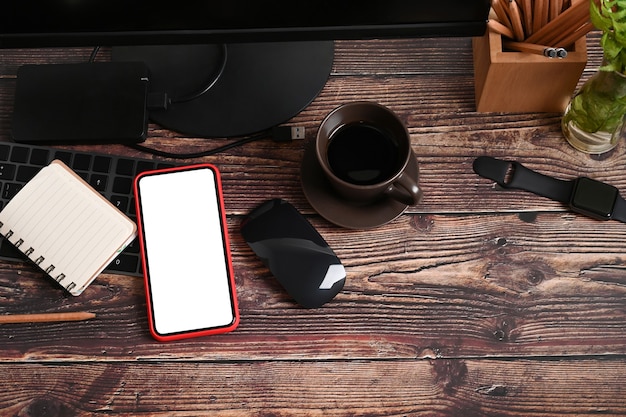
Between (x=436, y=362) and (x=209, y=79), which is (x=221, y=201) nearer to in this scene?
(x=209, y=79)

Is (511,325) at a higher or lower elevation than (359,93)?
lower

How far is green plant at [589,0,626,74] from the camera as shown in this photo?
1.84 feet

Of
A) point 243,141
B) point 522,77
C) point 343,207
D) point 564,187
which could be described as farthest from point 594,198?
point 243,141

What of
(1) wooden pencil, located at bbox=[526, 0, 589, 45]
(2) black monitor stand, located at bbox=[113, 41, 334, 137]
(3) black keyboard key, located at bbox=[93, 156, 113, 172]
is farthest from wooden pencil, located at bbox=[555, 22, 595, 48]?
(3) black keyboard key, located at bbox=[93, 156, 113, 172]

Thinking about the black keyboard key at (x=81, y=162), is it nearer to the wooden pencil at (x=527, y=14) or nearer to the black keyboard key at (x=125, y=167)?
the black keyboard key at (x=125, y=167)

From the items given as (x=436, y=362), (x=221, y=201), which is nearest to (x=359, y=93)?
(x=221, y=201)

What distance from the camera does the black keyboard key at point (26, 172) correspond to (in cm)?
71

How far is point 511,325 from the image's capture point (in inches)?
26.8

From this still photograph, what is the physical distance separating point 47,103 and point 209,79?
0.18 meters

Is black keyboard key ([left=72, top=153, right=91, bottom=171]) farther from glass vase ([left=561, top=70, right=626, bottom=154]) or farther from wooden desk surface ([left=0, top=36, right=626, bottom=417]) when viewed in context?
glass vase ([left=561, top=70, right=626, bottom=154])

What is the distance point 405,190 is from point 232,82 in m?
0.24

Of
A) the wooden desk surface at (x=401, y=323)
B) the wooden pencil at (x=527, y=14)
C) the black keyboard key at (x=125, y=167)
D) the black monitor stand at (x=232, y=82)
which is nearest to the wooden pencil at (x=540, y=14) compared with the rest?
the wooden pencil at (x=527, y=14)

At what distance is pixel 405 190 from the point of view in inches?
25.3

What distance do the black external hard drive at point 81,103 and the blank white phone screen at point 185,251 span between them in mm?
79
